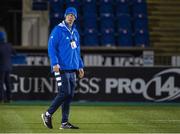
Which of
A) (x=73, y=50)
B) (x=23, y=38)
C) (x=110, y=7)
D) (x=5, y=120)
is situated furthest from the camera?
(x=110, y=7)

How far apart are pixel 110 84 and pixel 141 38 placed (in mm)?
4264

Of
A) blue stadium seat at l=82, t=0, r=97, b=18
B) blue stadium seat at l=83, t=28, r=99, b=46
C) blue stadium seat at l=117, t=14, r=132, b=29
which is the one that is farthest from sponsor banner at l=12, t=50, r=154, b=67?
blue stadium seat at l=82, t=0, r=97, b=18

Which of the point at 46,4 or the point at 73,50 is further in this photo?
the point at 46,4

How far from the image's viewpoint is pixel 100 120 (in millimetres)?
12633

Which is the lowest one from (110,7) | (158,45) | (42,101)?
(42,101)

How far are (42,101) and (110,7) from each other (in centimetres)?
610

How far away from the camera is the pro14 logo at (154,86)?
18.4 metres

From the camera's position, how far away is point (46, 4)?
2211cm

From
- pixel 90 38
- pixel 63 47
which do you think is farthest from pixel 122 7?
pixel 63 47

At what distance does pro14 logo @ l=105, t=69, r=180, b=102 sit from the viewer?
18.4 m

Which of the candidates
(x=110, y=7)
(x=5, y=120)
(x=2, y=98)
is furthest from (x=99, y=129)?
(x=110, y=7)

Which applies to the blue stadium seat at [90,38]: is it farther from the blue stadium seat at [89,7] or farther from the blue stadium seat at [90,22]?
the blue stadium seat at [89,7]

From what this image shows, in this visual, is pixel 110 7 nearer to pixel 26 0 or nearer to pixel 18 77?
pixel 26 0

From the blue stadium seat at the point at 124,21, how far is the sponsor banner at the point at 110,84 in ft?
14.2
